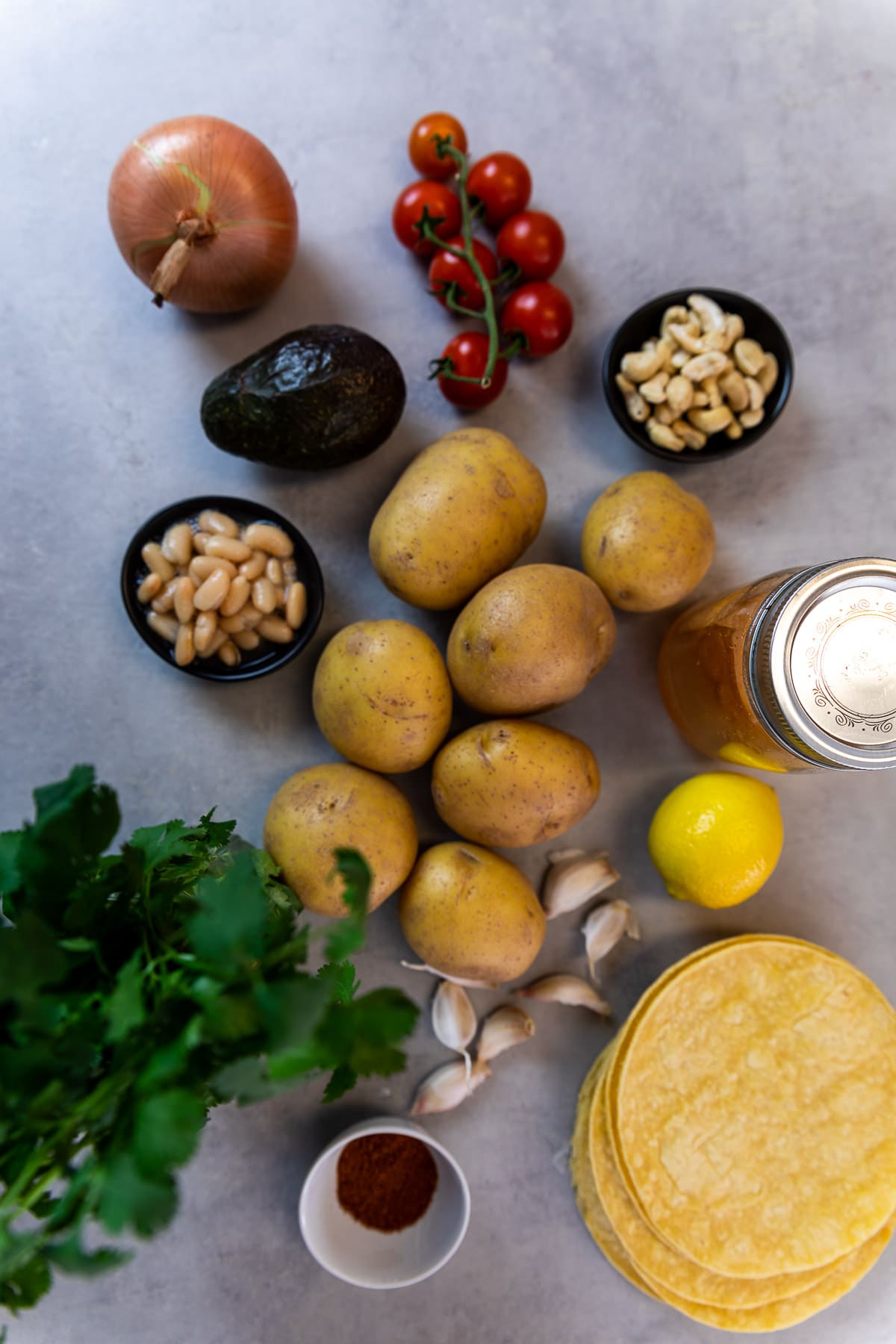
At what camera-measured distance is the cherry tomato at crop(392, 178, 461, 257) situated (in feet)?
3.43

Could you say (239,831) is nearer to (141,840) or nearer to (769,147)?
(141,840)

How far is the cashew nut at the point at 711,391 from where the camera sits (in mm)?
1011

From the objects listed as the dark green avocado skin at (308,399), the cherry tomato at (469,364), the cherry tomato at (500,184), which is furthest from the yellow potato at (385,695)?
the cherry tomato at (500,184)

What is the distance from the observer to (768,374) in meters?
1.03

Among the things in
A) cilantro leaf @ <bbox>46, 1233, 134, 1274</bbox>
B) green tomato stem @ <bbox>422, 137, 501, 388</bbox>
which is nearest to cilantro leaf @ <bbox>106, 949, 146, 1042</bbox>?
cilantro leaf @ <bbox>46, 1233, 134, 1274</bbox>

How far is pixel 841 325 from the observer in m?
1.14

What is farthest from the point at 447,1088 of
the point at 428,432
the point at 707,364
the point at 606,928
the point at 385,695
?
the point at 707,364

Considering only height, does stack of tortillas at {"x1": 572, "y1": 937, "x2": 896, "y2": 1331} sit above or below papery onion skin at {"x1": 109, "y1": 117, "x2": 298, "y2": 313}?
below

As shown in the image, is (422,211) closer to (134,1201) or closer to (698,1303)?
(134,1201)

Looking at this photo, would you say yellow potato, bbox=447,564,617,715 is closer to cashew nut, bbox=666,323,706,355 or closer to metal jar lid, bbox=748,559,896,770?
metal jar lid, bbox=748,559,896,770

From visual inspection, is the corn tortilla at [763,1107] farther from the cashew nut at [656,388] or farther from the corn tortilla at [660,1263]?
the cashew nut at [656,388]

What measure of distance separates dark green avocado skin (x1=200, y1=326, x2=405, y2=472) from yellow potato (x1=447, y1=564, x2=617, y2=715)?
0.79 feet

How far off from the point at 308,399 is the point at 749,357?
0.52 m

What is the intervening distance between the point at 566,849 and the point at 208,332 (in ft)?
2.62
